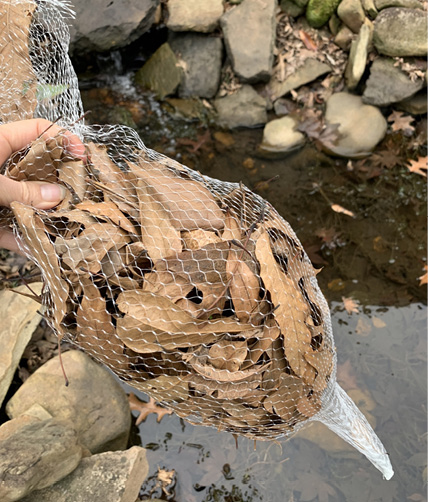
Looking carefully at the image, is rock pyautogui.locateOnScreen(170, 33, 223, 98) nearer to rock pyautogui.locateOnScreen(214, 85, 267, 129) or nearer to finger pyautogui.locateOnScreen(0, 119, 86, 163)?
rock pyautogui.locateOnScreen(214, 85, 267, 129)

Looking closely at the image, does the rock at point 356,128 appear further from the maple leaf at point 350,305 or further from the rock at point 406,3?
the maple leaf at point 350,305

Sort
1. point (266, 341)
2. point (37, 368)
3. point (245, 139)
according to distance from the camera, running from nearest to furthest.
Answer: point (266, 341), point (37, 368), point (245, 139)

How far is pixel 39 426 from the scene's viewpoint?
240 cm

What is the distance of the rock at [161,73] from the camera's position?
4.79m

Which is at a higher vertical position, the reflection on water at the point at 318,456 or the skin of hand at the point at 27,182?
the skin of hand at the point at 27,182

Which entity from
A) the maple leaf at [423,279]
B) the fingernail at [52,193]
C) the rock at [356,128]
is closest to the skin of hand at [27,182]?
the fingernail at [52,193]

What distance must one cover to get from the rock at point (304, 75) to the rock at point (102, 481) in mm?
3670

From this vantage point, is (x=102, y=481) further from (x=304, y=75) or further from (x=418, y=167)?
→ (x=304, y=75)

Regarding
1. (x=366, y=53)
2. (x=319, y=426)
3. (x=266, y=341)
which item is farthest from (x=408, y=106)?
(x=266, y=341)

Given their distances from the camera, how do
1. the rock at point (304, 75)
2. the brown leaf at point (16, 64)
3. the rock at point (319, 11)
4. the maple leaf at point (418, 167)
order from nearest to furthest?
1. the brown leaf at point (16, 64)
2. the maple leaf at point (418, 167)
3. the rock at point (319, 11)
4. the rock at point (304, 75)

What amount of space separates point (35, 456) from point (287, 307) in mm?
1405

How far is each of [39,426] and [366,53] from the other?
412cm

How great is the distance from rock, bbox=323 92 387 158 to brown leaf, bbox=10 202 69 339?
3.47m

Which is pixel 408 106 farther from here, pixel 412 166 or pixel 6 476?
pixel 6 476
